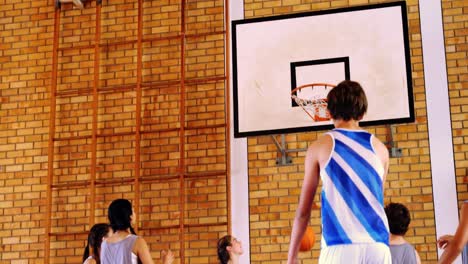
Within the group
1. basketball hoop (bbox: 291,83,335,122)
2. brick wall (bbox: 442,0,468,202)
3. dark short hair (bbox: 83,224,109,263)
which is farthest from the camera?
brick wall (bbox: 442,0,468,202)

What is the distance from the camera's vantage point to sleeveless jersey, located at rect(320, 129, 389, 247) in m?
2.63

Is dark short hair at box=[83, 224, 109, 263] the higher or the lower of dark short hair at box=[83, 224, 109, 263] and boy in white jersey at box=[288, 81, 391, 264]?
the lower

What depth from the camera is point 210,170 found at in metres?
7.28

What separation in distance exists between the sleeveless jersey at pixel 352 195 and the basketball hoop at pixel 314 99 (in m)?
3.55

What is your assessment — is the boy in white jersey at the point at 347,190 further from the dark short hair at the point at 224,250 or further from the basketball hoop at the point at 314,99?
the basketball hoop at the point at 314,99

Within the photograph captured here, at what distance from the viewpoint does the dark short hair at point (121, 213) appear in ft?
13.9

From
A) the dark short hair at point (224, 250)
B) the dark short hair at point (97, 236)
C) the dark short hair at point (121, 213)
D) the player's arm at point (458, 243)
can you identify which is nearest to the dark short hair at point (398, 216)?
the player's arm at point (458, 243)

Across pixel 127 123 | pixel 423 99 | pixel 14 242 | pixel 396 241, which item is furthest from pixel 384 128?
pixel 14 242

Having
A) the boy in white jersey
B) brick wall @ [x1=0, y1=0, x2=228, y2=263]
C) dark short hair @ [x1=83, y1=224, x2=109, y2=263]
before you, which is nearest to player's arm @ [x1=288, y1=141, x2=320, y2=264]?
the boy in white jersey

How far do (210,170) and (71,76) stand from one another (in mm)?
1964

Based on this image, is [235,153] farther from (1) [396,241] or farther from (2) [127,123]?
(1) [396,241]

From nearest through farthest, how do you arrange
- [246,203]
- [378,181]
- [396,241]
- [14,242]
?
[378,181] < [396,241] < [246,203] < [14,242]

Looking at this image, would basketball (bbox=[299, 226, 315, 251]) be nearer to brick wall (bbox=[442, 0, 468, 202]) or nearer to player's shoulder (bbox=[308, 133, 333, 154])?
brick wall (bbox=[442, 0, 468, 202])

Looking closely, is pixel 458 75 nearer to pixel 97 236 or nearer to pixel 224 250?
pixel 224 250
